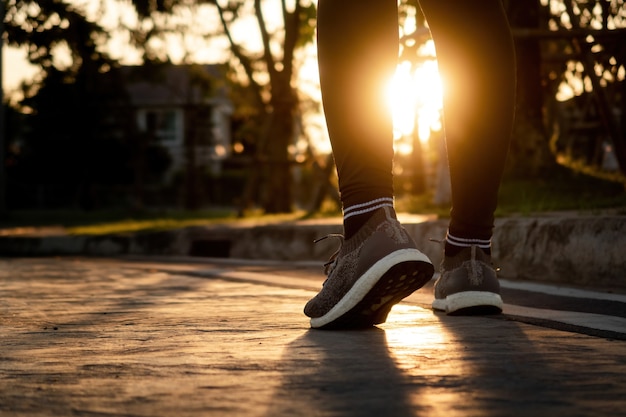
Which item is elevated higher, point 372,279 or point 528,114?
point 528,114

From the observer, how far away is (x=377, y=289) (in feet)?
8.32

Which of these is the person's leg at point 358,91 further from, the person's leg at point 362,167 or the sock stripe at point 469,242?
the sock stripe at point 469,242

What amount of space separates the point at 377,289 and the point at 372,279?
28 mm

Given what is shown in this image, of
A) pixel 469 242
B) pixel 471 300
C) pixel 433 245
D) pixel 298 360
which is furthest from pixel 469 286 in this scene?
pixel 433 245

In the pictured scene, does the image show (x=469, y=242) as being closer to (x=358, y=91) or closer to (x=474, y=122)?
(x=474, y=122)

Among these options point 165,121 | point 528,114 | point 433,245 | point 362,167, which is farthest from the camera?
point 165,121

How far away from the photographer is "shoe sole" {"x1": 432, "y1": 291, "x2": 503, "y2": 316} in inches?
110

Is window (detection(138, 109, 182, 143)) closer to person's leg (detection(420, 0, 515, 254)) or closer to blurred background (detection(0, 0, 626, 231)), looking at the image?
blurred background (detection(0, 0, 626, 231))

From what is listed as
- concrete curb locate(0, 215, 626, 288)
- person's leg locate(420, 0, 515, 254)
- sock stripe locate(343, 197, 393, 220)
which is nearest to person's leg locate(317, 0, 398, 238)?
sock stripe locate(343, 197, 393, 220)

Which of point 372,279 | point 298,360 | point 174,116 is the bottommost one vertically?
point 298,360

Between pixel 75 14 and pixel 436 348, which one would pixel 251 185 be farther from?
pixel 436 348

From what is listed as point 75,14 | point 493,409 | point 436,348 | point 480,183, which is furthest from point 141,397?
point 75,14

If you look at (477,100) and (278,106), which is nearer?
(477,100)

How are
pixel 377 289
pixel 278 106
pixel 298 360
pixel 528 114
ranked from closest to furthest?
pixel 298 360
pixel 377 289
pixel 528 114
pixel 278 106
